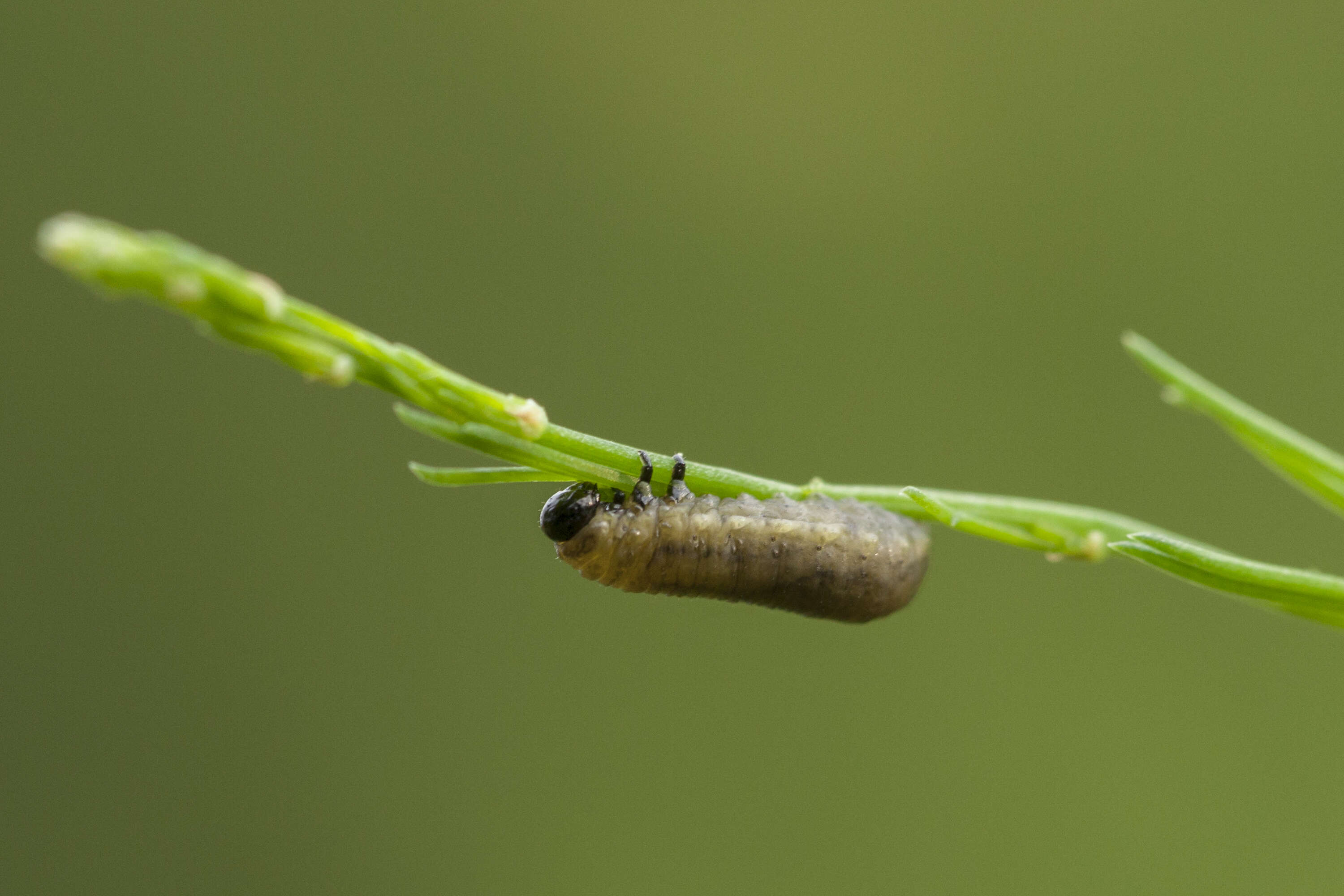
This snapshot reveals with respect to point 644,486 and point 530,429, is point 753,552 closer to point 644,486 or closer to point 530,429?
point 644,486

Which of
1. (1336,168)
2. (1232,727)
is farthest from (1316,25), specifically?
(1232,727)

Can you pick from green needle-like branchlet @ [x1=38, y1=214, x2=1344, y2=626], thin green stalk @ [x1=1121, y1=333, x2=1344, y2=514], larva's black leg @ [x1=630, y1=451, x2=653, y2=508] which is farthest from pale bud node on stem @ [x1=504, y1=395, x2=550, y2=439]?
thin green stalk @ [x1=1121, y1=333, x2=1344, y2=514]

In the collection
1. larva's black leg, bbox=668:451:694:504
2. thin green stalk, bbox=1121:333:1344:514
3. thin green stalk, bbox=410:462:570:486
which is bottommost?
thin green stalk, bbox=410:462:570:486

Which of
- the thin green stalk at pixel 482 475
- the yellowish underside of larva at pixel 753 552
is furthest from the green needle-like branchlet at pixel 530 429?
the yellowish underside of larva at pixel 753 552

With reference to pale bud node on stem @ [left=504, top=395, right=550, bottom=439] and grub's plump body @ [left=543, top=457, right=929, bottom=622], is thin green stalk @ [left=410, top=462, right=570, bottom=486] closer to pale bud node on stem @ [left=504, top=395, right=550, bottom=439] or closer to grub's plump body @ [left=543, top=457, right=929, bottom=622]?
pale bud node on stem @ [left=504, top=395, right=550, bottom=439]

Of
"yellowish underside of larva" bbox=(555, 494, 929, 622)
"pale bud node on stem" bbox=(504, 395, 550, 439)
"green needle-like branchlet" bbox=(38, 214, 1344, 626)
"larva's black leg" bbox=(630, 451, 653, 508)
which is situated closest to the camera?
"green needle-like branchlet" bbox=(38, 214, 1344, 626)

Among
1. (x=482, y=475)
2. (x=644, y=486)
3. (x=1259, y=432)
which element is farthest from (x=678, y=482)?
(x=1259, y=432)

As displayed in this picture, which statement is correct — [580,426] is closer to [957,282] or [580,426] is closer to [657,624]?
[657,624]
